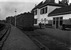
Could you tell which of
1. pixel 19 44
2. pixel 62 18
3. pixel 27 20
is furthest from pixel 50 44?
pixel 62 18

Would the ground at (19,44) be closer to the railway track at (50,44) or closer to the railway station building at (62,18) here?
the railway track at (50,44)

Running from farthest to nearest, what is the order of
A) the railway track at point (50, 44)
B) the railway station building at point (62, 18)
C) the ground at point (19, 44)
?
1. the railway station building at point (62, 18)
2. the ground at point (19, 44)
3. the railway track at point (50, 44)

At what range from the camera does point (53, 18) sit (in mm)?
23312

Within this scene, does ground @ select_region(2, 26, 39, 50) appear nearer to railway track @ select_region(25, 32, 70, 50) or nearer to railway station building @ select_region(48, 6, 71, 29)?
railway track @ select_region(25, 32, 70, 50)

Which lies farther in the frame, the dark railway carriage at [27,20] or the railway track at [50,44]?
the dark railway carriage at [27,20]

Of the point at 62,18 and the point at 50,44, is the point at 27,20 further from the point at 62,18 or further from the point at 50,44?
the point at 50,44

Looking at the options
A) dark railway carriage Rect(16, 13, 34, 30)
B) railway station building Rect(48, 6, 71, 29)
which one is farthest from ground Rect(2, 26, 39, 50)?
railway station building Rect(48, 6, 71, 29)

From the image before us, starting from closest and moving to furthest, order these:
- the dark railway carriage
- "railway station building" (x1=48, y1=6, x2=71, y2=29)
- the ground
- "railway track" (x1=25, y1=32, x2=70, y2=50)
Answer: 1. "railway track" (x1=25, y1=32, x2=70, y2=50)
2. the ground
3. the dark railway carriage
4. "railway station building" (x1=48, y1=6, x2=71, y2=29)

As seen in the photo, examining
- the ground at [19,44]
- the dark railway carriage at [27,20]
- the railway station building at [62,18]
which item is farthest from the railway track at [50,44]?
the railway station building at [62,18]

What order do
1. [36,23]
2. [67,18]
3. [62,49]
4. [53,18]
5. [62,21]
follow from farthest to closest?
[36,23] < [53,18] < [62,21] < [67,18] < [62,49]

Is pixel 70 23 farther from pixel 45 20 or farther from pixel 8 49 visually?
pixel 8 49

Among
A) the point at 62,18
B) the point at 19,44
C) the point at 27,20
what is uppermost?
the point at 62,18

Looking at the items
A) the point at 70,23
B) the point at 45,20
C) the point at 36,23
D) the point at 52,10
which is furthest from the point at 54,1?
the point at 70,23

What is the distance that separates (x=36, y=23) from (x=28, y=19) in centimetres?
1540
